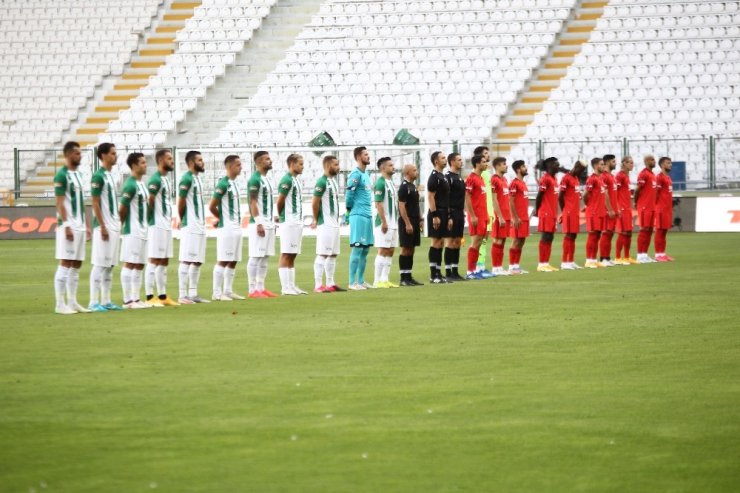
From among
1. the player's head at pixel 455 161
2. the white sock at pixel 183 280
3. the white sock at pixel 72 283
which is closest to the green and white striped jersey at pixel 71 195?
the white sock at pixel 72 283

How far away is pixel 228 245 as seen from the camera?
1794 centimetres

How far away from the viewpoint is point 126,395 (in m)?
9.69

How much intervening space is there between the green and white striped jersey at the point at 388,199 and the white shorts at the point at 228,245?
8.56 feet

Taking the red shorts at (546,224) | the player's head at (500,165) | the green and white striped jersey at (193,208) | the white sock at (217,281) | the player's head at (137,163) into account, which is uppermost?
the player's head at (500,165)

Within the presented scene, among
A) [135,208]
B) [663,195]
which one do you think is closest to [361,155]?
[135,208]

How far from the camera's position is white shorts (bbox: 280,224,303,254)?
18562 mm

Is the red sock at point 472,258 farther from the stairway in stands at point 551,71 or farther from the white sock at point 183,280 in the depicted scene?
the stairway in stands at point 551,71

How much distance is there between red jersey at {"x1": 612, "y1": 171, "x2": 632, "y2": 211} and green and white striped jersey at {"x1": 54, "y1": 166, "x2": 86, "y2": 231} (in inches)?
477

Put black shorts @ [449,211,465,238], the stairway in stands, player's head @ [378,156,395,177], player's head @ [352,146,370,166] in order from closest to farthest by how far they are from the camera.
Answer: player's head @ [352,146,370,166]
player's head @ [378,156,395,177]
black shorts @ [449,211,465,238]
the stairway in stands

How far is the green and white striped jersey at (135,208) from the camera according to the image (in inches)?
651

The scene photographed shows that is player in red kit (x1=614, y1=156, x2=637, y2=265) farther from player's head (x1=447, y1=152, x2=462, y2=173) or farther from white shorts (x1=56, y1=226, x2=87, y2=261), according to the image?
white shorts (x1=56, y1=226, x2=87, y2=261)

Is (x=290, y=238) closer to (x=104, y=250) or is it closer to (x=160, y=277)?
(x=160, y=277)

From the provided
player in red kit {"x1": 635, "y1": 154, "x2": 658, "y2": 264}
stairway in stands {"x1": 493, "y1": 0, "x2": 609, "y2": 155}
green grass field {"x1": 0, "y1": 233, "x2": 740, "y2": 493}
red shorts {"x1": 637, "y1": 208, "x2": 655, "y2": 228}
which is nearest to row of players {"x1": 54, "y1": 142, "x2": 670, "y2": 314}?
green grass field {"x1": 0, "y1": 233, "x2": 740, "y2": 493}

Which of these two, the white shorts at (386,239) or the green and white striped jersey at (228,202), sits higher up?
the green and white striped jersey at (228,202)
